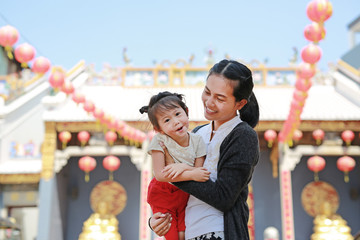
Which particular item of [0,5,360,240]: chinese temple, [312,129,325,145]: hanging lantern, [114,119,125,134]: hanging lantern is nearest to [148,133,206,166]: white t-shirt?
[114,119,125,134]: hanging lantern

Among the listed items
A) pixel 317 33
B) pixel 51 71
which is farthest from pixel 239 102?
pixel 51 71

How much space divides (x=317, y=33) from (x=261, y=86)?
6391 mm

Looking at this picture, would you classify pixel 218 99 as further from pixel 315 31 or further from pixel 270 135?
pixel 270 135

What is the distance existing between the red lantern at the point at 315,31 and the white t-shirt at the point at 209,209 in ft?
11.5

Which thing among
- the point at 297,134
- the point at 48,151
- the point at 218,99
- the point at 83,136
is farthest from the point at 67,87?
the point at 297,134

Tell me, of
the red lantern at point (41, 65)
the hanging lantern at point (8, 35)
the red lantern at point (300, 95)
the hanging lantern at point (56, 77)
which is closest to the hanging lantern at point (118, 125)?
the hanging lantern at point (56, 77)

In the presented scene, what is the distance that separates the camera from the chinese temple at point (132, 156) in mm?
9047

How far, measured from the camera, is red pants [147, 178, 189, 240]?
167cm

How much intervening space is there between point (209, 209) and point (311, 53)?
13.3ft

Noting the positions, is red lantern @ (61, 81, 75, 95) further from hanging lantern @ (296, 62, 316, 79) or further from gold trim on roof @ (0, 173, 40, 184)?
gold trim on roof @ (0, 173, 40, 184)

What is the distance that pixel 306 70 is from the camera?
5.45 meters

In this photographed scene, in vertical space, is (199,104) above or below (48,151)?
above

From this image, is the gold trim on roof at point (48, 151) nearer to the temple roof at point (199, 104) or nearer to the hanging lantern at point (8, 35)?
the temple roof at point (199, 104)

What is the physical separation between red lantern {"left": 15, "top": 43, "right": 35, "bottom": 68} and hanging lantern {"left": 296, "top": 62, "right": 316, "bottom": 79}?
369 centimetres
